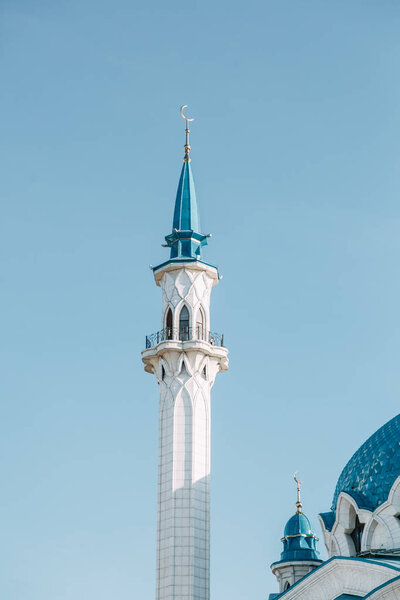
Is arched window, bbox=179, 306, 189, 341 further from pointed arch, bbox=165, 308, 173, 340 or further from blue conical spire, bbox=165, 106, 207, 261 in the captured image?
blue conical spire, bbox=165, 106, 207, 261

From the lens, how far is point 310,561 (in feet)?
93.4

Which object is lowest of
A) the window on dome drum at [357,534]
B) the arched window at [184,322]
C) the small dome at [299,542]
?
the window on dome drum at [357,534]

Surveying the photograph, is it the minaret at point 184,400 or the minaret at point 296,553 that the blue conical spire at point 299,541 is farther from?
the minaret at point 184,400

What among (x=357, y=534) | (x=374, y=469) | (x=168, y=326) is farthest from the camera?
(x=168, y=326)

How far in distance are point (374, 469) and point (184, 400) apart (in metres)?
5.51

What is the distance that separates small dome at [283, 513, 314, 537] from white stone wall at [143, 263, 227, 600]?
292cm

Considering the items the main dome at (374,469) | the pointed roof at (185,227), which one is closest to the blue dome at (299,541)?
the main dome at (374,469)

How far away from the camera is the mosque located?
24.9 meters

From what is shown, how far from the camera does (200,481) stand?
1093 inches

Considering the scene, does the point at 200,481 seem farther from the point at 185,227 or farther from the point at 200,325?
the point at 185,227

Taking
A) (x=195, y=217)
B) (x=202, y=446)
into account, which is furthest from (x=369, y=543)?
(x=195, y=217)

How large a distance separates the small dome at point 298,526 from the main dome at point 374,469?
6.96 ft

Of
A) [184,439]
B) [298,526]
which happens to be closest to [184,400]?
[184,439]

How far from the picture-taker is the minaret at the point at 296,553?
28.6 metres
